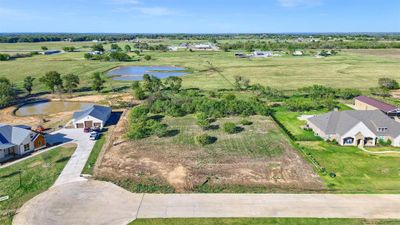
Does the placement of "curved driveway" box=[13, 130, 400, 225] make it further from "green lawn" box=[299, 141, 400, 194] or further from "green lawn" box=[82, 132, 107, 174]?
"green lawn" box=[82, 132, 107, 174]

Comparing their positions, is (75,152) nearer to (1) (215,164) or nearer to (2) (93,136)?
(2) (93,136)

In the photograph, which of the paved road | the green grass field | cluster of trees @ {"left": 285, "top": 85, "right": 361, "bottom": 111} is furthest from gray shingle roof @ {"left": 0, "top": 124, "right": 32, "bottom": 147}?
A: the green grass field

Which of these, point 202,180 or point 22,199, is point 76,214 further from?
point 202,180

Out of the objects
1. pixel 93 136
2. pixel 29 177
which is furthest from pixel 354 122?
pixel 29 177

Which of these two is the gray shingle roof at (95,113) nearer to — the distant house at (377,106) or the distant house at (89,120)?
the distant house at (89,120)

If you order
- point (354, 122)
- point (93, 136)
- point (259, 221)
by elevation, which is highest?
point (354, 122)

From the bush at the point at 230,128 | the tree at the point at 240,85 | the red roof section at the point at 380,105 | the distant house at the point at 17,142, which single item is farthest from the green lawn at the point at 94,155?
the red roof section at the point at 380,105
